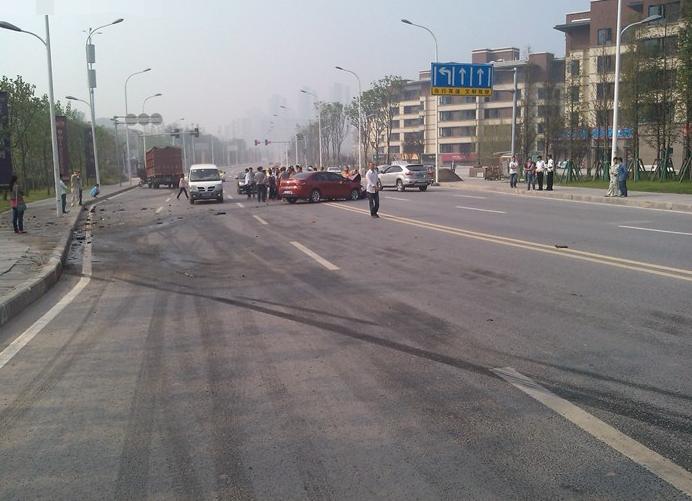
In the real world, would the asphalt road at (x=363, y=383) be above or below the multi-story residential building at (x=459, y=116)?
below

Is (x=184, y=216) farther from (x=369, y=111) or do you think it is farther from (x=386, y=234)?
(x=369, y=111)

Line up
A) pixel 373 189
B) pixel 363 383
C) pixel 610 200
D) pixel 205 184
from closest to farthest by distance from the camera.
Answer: pixel 363 383 < pixel 373 189 < pixel 610 200 < pixel 205 184

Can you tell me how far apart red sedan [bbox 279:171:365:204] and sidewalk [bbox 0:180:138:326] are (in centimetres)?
958

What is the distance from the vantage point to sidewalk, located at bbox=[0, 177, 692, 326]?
8837 millimetres

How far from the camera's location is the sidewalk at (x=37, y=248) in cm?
884

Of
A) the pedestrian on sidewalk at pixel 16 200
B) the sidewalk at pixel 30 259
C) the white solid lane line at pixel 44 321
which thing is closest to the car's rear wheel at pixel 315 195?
the sidewalk at pixel 30 259

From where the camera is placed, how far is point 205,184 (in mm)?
31531

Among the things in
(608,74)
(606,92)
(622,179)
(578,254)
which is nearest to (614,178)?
(622,179)

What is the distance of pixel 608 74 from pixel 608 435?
4956 centimetres

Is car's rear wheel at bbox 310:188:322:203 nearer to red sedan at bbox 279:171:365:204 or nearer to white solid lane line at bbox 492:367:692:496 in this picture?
red sedan at bbox 279:171:365:204

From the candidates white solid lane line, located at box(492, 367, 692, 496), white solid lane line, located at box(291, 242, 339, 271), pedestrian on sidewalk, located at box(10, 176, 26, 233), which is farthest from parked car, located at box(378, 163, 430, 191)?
white solid lane line, located at box(492, 367, 692, 496)

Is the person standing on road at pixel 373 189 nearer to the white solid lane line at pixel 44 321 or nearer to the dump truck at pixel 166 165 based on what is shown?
the white solid lane line at pixel 44 321

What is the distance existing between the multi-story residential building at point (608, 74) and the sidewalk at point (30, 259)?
32.3 m

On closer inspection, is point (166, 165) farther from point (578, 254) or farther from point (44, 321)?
point (44, 321)
